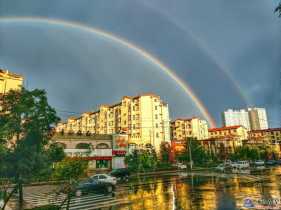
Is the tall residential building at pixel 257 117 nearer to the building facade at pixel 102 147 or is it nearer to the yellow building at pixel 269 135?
the yellow building at pixel 269 135

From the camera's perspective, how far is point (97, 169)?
57.2 meters

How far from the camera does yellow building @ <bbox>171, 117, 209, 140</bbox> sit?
121m

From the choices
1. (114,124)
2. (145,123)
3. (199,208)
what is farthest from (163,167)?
(199,208)

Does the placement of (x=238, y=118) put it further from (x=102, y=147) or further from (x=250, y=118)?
(x=102, y=147)

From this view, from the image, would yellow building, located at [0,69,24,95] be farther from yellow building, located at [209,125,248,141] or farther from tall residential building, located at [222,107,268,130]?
tall residential building, located at [222,107,268,130]

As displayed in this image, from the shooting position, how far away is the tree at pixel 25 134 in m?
11.1

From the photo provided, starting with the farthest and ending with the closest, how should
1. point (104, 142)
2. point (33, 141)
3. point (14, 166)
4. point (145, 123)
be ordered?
1. point (145, 123)
2. point (104, 142)
3. point (33, 141)
4. point (14, 166)

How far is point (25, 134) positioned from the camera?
41.2 feet

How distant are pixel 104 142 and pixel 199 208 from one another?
49029 mm

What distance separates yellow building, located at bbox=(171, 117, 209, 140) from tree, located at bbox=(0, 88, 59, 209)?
111023mm

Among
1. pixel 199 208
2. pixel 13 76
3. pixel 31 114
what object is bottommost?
pixel 199 208

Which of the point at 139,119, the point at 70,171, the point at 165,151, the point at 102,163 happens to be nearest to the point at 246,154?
the point at 165,151

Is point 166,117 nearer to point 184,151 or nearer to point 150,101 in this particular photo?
point 150,101

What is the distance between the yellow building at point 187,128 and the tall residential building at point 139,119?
66.5 feet
